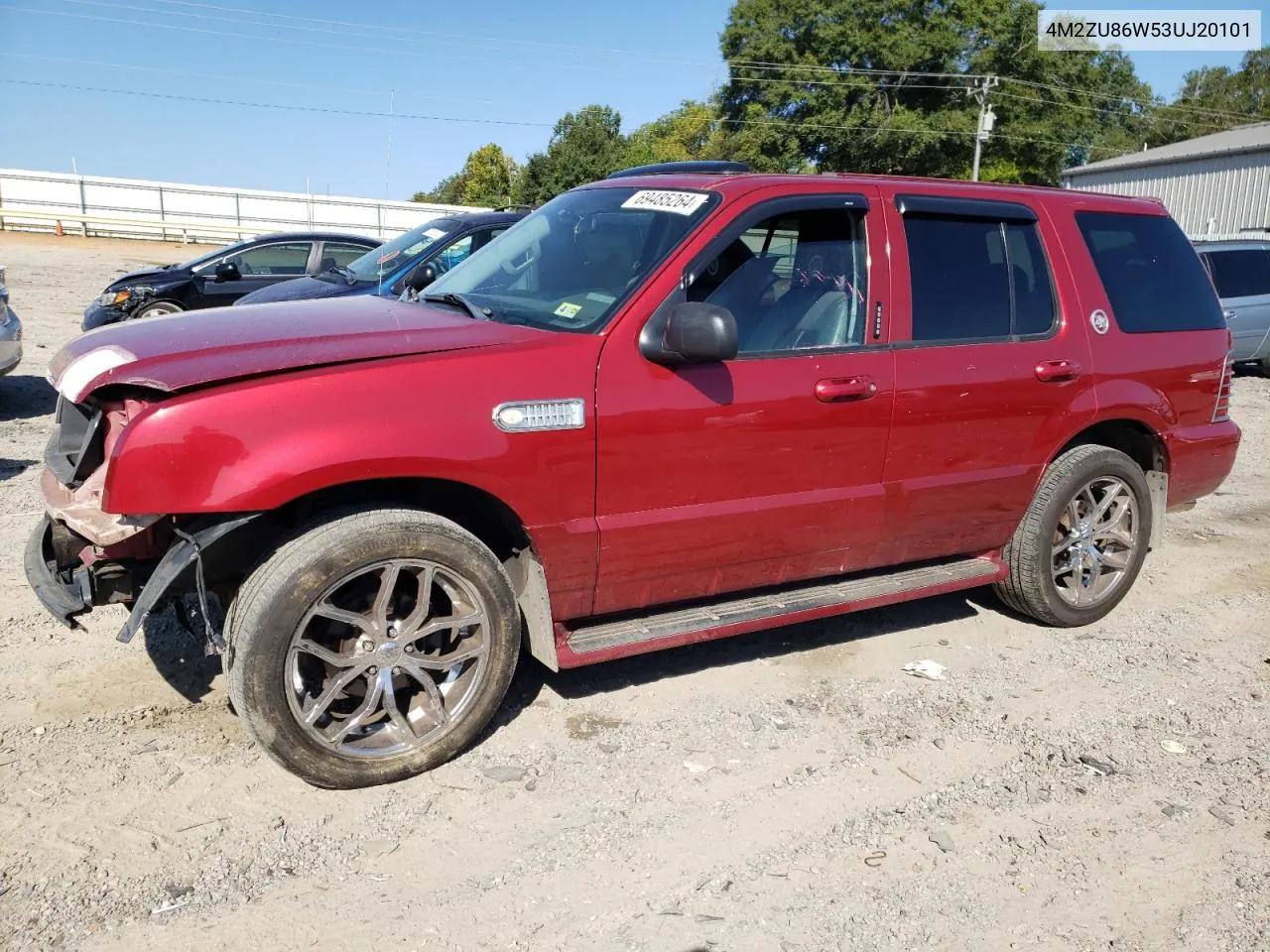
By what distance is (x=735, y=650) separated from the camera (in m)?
4.74

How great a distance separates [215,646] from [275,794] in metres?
0.56

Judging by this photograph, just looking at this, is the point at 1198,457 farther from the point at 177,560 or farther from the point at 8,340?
the point at 8,340

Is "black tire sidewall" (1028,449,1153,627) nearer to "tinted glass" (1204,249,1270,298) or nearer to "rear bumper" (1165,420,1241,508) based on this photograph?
"rear bumper" (1165,420,1241,508)

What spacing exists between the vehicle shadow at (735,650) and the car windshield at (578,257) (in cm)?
152

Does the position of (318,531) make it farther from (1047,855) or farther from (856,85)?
(856,85)

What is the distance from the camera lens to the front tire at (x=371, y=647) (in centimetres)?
321

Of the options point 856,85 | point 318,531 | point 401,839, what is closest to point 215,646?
point 318,531

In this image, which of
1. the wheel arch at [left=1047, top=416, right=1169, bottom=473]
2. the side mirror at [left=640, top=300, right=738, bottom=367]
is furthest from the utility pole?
the side mirror at [left=640, top=300, right=738, bottom=367]

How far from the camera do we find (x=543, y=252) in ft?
14.3

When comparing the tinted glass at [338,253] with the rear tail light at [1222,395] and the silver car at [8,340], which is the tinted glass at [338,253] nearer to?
the silver car at [8,340]

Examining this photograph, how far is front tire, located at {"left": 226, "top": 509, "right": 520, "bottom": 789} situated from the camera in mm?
3215

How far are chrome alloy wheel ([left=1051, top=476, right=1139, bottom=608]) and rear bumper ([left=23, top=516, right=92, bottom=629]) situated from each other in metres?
4.14

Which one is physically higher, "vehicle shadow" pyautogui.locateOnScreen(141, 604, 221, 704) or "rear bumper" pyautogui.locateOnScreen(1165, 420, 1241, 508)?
"rear bumper" pyautogui.locateOnScreen(1165, 420, 1241, 508)

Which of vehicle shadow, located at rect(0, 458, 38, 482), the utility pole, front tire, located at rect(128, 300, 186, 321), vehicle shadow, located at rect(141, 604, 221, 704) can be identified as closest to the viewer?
vehicle shadow, located at rect(141, 604, 221, 704)
